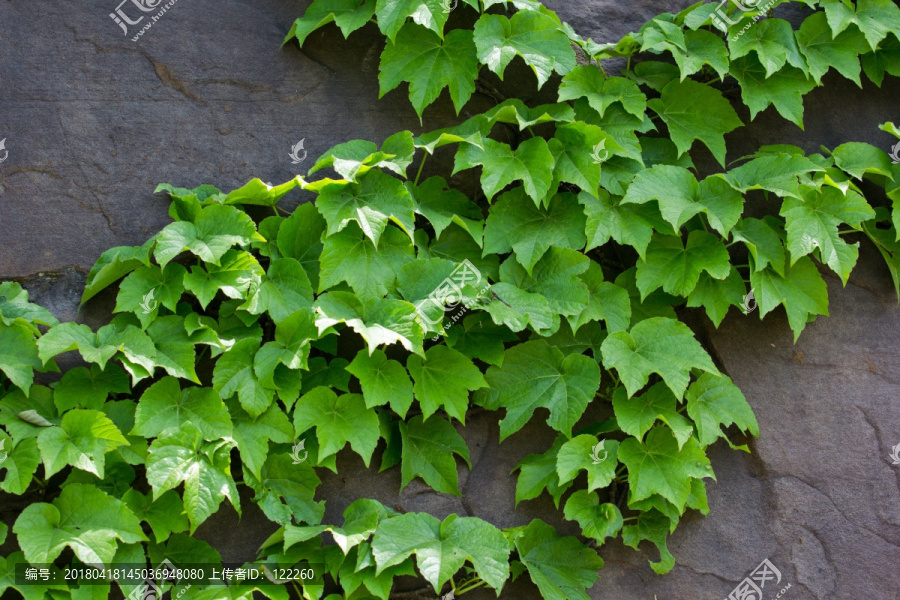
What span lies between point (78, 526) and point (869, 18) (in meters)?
3.15

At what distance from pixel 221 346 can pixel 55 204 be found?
0.79 m

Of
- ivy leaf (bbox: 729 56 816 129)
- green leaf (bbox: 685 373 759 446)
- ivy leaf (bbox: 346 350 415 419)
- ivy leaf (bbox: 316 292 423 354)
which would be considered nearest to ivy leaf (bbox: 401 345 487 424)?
ivy leaf (bbox: 346 350 415 419)

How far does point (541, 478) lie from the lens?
240 cm

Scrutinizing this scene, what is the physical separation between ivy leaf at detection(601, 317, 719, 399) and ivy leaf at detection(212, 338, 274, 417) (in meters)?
1.09

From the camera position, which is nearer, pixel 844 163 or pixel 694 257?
pixel 694 257

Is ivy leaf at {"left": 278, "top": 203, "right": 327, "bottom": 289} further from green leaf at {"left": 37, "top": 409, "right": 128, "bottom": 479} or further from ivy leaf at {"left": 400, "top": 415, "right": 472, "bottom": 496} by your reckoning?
green leaf at {"left": 37, "top": 409, "right": 128, "bottom": 479}

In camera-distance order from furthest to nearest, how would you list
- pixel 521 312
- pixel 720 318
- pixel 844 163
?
pixel 844 163 < pixel 720 318 < pixel 521 312

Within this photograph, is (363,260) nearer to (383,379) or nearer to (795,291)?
(383,379)

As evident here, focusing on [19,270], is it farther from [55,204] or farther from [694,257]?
[694,257]

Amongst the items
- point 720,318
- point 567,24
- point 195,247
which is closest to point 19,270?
point 195,247

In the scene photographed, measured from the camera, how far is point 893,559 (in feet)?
8.32

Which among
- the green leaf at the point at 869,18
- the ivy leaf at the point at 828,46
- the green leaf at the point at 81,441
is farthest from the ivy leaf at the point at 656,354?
the green leaf at the point at 81,441

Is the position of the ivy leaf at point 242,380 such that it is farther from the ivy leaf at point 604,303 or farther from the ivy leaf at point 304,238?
the ivy leaf at point 604,303

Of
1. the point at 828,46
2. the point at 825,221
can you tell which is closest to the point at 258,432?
the point at 825,221
